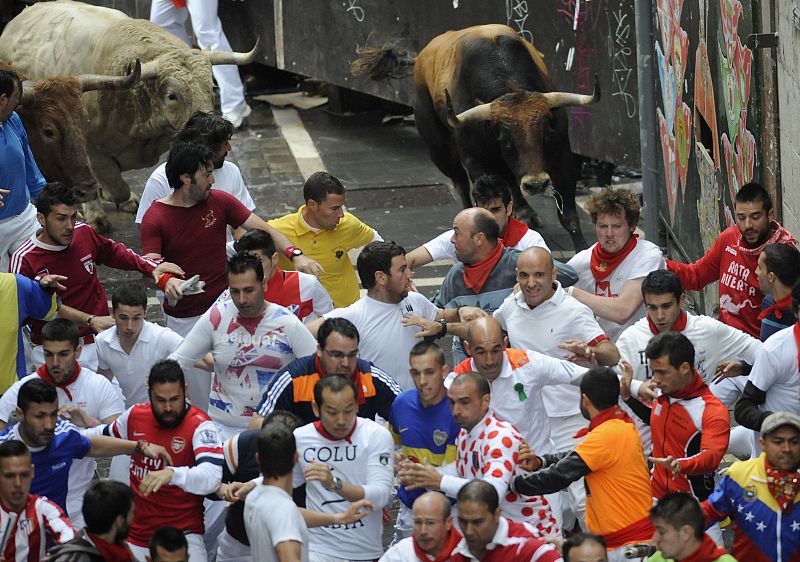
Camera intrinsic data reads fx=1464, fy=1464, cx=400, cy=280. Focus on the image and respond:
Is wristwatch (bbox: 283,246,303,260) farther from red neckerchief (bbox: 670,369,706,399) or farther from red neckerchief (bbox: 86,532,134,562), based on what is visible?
red neckerchief (bbox: 86,532,134,562)

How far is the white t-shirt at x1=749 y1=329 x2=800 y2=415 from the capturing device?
7.70m

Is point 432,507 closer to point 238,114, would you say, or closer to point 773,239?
point 773,239

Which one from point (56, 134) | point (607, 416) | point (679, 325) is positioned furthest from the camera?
point (56, 134)

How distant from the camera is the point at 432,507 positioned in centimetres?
667

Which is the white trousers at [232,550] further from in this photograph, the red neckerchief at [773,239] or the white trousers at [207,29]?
the white trousers at [207,29]

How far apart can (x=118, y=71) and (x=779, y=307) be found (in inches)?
365

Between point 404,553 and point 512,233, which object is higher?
point 512,233

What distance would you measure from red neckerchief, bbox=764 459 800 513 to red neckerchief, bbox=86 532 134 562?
3010 mm

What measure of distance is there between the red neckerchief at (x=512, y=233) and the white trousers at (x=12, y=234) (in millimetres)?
3681

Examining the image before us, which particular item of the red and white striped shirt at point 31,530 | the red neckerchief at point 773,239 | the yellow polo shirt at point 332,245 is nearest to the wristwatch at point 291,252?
the yellow polo shirt at point 332,245

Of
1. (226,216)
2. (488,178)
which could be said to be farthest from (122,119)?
(488,178)

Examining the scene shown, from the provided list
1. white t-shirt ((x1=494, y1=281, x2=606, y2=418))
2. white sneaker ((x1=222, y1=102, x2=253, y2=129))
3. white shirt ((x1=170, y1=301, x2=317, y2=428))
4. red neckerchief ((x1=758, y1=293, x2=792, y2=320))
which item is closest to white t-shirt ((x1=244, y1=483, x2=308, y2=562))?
white shirt ((x1=170, y1=301, x2=317, y2=428))

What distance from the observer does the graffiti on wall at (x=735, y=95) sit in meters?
10.7

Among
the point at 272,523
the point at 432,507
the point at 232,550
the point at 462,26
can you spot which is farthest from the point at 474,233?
the point at 462,26
